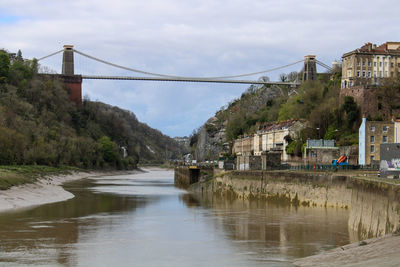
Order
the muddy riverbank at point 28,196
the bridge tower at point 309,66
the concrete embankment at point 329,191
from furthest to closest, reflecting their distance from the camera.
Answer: the bridge tower at point 309,66 < the muddy riverbank at point 28,196 < the concrete embankment at point 329,191

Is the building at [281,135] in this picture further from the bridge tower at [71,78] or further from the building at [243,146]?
the bridge tower at [71,78]

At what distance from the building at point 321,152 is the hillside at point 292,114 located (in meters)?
1.92

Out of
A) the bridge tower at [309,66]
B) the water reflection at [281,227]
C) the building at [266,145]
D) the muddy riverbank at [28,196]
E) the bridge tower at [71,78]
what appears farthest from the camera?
the bridge tower at [71,78]

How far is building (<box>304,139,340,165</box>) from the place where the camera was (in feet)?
171

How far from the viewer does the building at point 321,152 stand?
2051 inches

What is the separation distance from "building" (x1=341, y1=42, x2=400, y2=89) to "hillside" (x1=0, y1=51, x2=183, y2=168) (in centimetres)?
A: 4173

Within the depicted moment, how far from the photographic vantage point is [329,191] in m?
35.1

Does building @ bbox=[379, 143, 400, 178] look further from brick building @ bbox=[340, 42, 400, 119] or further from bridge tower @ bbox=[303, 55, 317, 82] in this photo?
bridge tower @ bbox=[303, 55, 317, 82]

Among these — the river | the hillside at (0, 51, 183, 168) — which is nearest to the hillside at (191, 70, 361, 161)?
the hillside at (0, 51, 183, 168)

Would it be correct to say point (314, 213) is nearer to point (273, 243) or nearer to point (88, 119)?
point (273, 243)

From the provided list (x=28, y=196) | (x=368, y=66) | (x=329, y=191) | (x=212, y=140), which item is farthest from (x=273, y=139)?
(x=212, y=140)

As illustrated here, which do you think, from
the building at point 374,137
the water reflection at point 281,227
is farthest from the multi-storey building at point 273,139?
the water reflection at point 281,227

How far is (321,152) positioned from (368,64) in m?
26.9

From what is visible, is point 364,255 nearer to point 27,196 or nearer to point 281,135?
point 27,196
